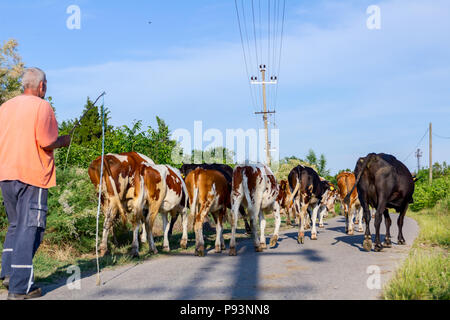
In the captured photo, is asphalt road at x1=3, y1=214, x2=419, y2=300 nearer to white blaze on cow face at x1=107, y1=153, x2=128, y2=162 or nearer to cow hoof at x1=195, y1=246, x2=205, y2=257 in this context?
cow hoof at x1=195, y1=246, x2=205, y2=257

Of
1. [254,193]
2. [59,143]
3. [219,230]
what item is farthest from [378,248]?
[59,143]

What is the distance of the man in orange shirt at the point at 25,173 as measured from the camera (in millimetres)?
5309

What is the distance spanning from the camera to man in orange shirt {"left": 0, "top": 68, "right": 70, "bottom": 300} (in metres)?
5.31

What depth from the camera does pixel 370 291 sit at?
216 inches

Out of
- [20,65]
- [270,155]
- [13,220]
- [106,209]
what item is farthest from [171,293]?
[20,65]

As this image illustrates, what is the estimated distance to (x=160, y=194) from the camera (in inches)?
415

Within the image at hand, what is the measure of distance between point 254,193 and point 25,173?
6.35 meters

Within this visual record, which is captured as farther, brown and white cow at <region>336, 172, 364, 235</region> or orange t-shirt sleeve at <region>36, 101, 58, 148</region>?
brown and white cow at <region>336, 172, 364, 235</region>

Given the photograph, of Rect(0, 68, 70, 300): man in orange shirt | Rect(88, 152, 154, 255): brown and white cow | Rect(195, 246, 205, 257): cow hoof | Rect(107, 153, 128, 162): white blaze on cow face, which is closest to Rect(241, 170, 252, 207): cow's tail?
Rect(195, 246, 205, 257): cow hoof

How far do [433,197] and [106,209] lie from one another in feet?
83.1

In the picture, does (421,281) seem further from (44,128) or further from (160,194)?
(160,194)

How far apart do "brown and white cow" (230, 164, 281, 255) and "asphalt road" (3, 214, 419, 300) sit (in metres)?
0.97

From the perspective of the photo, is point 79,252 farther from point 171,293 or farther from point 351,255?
point 351,255

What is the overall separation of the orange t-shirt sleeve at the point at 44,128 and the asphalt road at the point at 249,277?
195 centimetres
